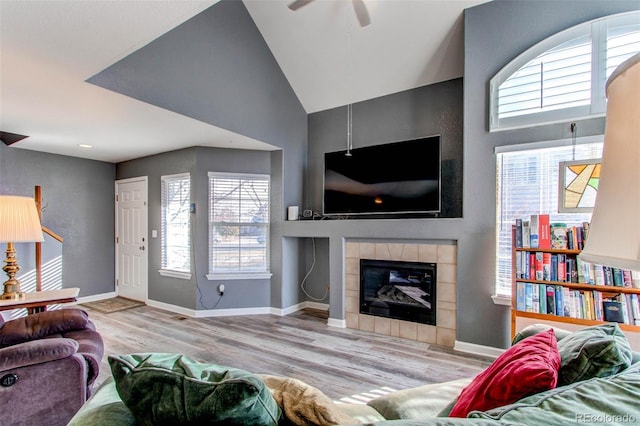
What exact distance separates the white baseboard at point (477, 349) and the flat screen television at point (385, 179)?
4.62 feet

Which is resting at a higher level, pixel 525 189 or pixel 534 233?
pixel 525 189

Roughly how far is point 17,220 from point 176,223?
7.08ft

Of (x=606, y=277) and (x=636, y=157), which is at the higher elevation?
(x=636, y=157)

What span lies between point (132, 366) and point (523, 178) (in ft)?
10.7

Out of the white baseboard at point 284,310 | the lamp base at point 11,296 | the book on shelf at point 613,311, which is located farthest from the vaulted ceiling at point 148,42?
the book on shelf at point 613,311

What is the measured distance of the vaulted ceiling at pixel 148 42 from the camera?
6.10 ft

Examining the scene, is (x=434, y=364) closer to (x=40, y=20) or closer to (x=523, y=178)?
(x=523, y=178)

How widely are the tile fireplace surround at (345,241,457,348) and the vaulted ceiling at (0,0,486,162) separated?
2.07 meters

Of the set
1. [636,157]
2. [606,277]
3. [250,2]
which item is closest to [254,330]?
[606,277]

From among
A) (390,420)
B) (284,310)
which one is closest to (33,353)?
(390,420)

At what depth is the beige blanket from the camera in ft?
2.58

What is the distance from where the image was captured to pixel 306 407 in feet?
2.65

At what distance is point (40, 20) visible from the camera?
173 centimetres

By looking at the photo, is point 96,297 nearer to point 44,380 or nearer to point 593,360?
point 44,380
